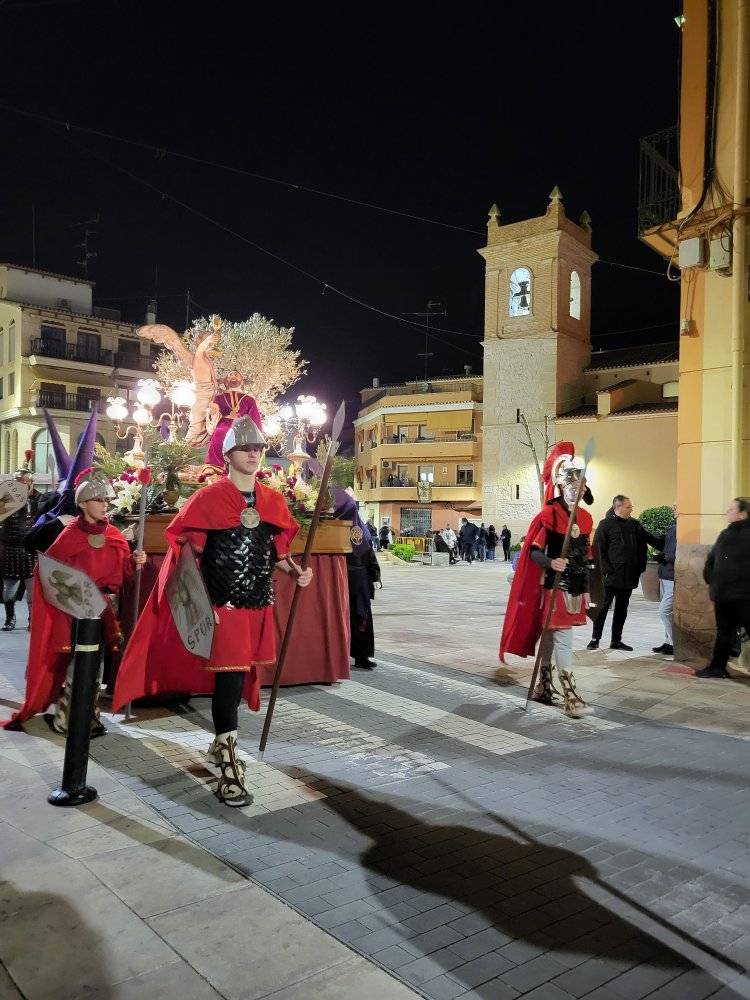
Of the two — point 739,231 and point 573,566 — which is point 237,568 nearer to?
point 573,566

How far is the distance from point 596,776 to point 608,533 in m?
5.12

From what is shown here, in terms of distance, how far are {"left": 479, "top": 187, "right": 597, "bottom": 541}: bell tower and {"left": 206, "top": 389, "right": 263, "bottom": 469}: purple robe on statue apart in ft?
98.5

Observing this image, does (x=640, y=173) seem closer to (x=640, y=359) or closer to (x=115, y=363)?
(x=640, y=359)

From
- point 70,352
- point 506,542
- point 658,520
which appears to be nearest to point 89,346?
point 70,352

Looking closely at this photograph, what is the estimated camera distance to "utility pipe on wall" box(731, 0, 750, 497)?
802 cm

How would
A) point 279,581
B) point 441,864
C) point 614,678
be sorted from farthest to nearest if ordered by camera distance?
point 614,678 < point 279,581 < point 441,864

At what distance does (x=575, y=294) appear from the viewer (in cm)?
3766

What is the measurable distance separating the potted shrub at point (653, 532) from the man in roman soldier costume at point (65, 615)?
380 inches

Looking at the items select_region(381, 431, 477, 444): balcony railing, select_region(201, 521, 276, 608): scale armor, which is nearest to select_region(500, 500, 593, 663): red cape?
select_region(201, 521, 276, 608): scale armor

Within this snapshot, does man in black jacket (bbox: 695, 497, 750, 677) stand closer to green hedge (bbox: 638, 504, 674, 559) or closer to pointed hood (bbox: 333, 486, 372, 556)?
pointed hood (bbox: 333, 486, 372, 556)

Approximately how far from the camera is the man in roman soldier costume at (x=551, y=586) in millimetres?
6215

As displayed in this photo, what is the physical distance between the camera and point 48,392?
41.5 m

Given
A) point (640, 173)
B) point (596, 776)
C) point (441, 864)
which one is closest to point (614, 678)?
point (596, 776)

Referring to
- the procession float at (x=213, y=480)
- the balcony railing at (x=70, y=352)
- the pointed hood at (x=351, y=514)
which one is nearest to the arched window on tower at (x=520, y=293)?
the balcony railing at (x=70, y=352)
